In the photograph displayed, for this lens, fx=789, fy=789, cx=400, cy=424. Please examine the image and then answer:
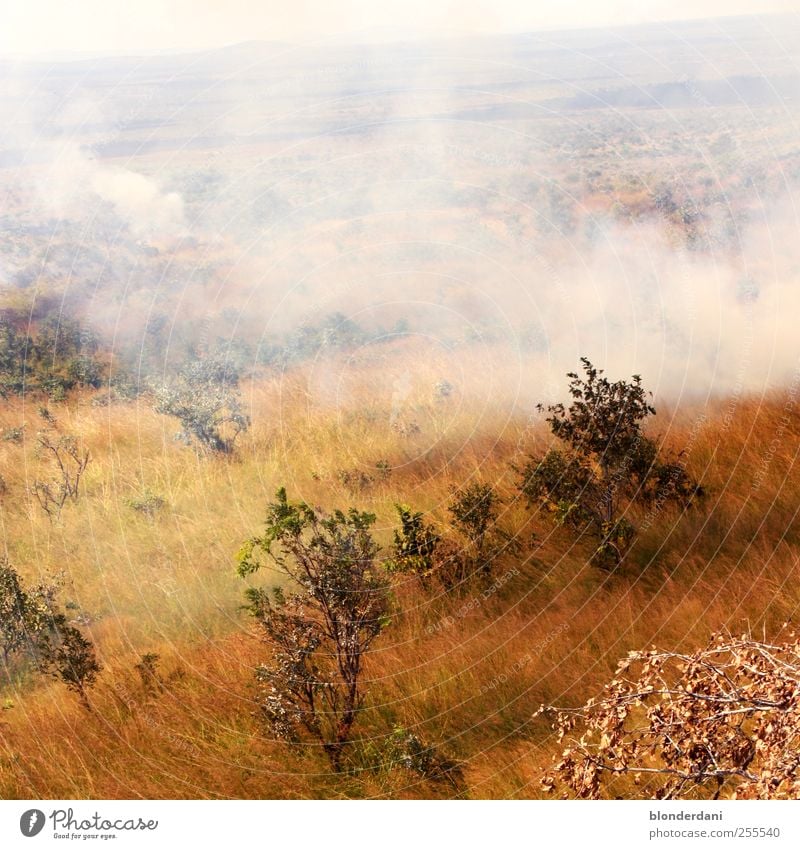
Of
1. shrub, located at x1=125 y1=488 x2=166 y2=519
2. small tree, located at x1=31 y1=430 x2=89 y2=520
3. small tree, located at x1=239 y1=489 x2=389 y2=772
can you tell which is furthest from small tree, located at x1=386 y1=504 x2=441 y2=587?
small tree, located at x1=31 y1=430 x2=89 y2=520

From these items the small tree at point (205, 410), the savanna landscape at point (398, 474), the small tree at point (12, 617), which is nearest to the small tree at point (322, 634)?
the savanna landscape at point (398, 474)

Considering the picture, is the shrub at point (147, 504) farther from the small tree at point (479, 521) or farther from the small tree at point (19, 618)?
the small tree at point (479, 521)

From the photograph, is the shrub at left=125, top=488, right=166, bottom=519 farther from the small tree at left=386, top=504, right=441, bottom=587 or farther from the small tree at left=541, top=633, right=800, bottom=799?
the small tree at left=541, top=633, right=800, bottom=799

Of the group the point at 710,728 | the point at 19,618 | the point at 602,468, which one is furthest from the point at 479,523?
the point at 19,618

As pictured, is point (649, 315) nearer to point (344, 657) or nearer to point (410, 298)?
point (410, 298)

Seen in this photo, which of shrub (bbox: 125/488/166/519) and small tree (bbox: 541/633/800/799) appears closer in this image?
small tree (bbox: 541/633/800/799)

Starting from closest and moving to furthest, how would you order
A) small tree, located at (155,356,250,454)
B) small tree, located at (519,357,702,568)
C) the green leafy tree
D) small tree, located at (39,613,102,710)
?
small tree, located at (39,613,102,710) → the green leafy tree → small tree, located at (519,357,702,568) → small tree, located at (155,356,250,454)
